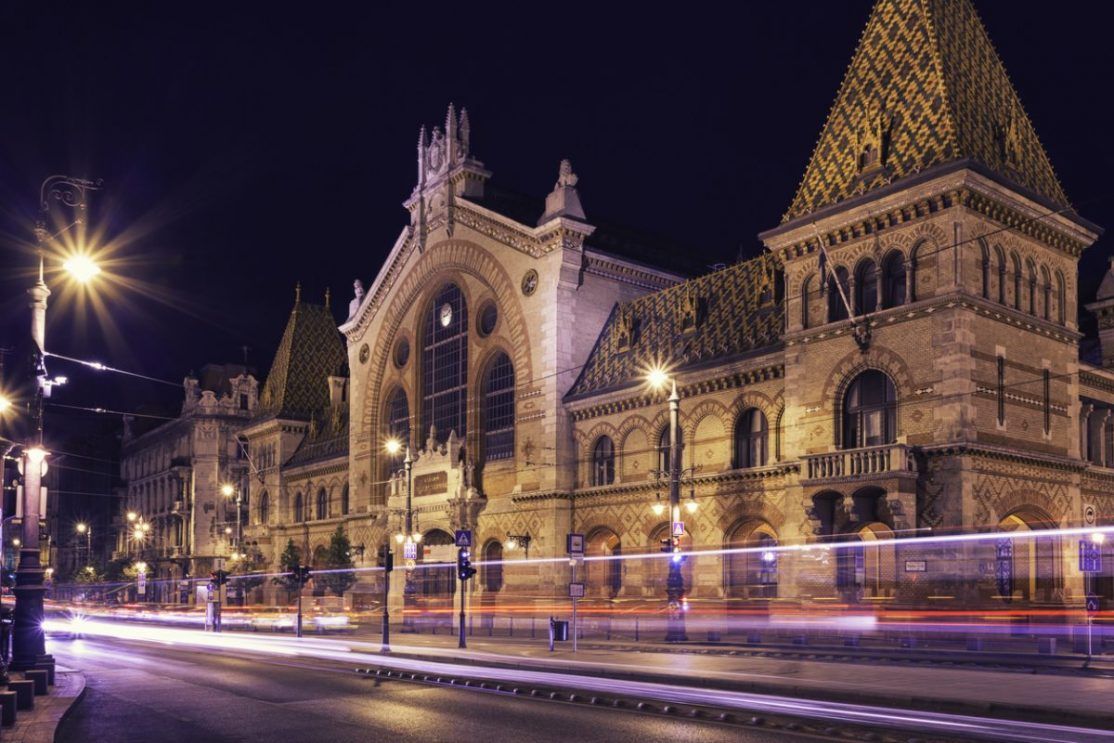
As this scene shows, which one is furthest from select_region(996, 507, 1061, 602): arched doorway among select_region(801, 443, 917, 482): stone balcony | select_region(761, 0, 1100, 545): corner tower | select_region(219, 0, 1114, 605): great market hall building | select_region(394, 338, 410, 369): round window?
select_region(394, 338, 410, 369): round window

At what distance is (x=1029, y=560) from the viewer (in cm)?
3553

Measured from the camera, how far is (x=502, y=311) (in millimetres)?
52812

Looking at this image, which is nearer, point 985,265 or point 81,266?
point 81,266

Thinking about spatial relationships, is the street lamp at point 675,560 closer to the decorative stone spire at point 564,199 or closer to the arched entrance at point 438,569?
the decorative stone spire at point 564,199

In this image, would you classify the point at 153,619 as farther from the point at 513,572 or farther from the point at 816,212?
the point at 816,212

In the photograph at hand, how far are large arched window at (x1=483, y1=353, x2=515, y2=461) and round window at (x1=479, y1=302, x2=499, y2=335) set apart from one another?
1409mm

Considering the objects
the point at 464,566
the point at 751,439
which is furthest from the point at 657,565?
the point at 464,566

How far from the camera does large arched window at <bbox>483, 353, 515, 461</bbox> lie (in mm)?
52750

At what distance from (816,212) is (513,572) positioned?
2137 cm

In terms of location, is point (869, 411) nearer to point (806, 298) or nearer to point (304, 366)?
point (806, 298)

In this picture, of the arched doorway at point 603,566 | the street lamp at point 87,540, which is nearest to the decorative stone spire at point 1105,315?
the arched doorway at point 603,566

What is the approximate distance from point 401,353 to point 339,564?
11607mm

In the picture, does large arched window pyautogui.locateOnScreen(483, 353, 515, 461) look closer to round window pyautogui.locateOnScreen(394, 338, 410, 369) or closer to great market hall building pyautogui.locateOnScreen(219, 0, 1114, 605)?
great market hall building pyautogui.locateOnScreen(219, 0, 1114, 605)

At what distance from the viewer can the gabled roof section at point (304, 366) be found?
7581cm
